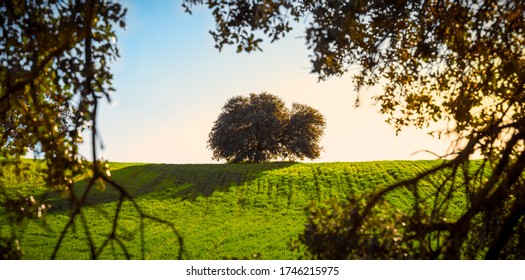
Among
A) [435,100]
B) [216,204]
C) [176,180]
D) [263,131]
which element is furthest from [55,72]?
[263,131]

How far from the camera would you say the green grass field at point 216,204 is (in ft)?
91.0

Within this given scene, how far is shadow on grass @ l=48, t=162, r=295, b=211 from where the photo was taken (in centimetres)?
4635

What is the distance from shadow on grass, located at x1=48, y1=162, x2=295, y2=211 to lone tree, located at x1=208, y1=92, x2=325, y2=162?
14553 mm

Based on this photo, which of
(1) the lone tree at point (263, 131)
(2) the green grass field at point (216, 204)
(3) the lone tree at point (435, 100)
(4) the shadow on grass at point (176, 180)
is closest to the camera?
(3) the lone tree at point (435, 100)

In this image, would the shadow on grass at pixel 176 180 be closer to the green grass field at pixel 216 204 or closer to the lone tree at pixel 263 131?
the green grass field at pixel 216 204

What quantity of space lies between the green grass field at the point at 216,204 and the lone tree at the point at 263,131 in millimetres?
14557

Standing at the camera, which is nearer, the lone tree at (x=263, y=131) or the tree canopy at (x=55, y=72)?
the tree canopy at (x=55, y=72)

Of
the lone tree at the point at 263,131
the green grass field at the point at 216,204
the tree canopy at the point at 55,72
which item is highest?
the lone tree at the point at 263,131

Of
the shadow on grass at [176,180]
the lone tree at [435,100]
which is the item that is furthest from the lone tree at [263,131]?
the lone tree at [435,100]

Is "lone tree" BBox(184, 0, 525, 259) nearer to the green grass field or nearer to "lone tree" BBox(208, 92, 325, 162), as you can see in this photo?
Answer: the green grass field

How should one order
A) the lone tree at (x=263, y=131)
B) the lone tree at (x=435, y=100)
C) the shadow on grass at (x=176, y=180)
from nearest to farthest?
the lone tree at (x=435, y=100)
the shadow on grass at (x=176, y=180)
the lone tree at (x=263, y=131)

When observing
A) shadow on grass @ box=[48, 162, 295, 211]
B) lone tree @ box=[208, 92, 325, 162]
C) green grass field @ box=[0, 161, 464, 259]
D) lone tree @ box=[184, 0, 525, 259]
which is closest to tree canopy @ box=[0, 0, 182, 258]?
lone tree @ box=[184, 0, 525, 259]

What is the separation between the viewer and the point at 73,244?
2897cm

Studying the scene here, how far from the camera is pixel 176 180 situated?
52906 mm
